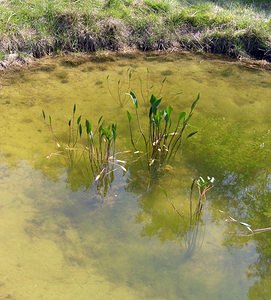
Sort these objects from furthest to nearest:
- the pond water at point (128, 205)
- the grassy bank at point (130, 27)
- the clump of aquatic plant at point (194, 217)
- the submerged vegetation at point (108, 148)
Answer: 1. the grassy bank at point (130, 27)
2. the submerged vegetation at point (108, 148)
3. the clump of aquatic plant at point (194, 217)
4. the pond water at point (128, 205)

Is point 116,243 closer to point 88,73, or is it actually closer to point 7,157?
point 7,157

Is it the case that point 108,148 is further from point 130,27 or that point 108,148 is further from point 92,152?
point 130,27

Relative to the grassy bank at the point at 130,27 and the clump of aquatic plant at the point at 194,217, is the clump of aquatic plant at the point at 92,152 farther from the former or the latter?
the grassy bank at the point at 130,27

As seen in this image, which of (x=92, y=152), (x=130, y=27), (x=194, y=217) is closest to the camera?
(x=194, y=217)

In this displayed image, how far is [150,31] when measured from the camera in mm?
6965

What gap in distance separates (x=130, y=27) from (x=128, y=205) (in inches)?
145

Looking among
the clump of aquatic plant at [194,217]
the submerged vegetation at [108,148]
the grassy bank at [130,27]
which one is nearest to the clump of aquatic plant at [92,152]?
the submerged vegetation at [108,148]

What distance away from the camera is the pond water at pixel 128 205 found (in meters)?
3.39

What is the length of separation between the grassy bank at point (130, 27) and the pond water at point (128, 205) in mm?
694

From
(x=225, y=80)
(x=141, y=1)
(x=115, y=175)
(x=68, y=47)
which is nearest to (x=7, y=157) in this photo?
(x=115, y=175)

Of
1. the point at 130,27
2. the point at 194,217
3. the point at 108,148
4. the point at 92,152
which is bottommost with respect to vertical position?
the point at 194,217

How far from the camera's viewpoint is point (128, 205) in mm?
4055

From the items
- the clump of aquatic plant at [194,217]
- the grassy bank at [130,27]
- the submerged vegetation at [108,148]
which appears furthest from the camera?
the grassy bank at [130,27]

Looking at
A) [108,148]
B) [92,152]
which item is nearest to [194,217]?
[108,148]
